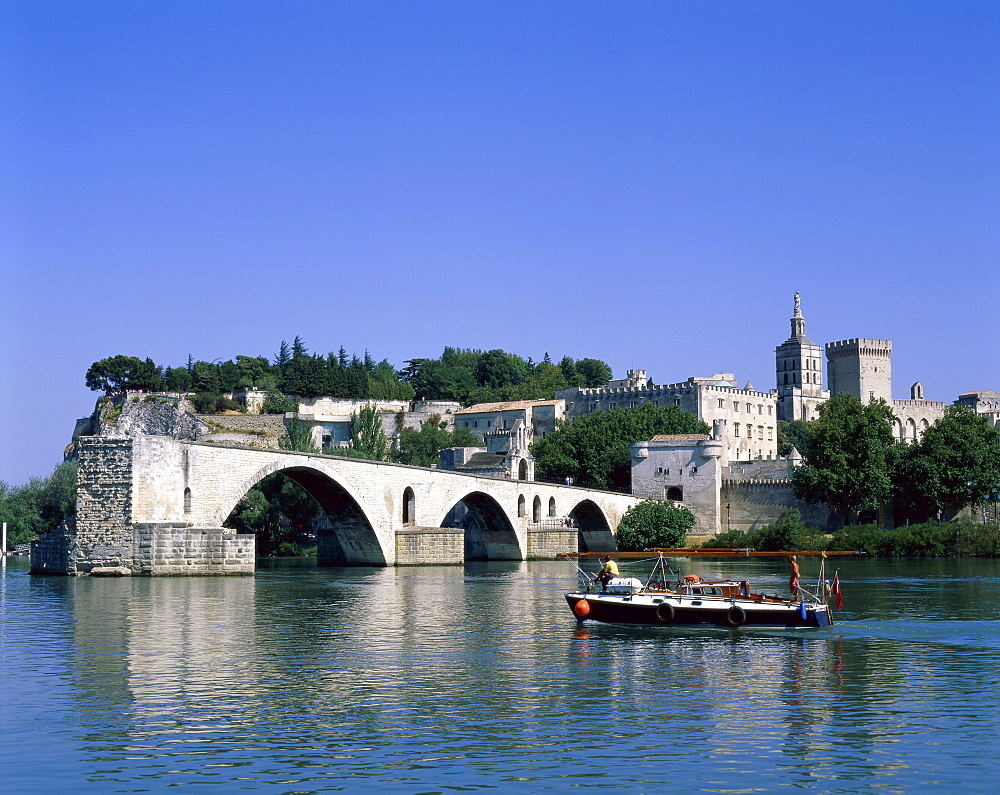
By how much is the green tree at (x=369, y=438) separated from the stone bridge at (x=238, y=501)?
11.5 metres

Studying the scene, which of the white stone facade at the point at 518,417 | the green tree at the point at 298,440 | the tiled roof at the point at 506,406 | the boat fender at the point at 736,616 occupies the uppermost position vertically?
the tiled roof at the point at 506,406

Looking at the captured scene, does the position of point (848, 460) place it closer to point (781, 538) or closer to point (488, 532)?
point (781, 538)

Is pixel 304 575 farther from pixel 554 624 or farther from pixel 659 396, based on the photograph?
pixel 659 396

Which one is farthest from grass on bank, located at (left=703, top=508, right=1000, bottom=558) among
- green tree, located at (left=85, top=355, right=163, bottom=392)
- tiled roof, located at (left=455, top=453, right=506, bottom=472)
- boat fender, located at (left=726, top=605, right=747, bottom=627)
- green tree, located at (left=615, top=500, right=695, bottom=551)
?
green tree, located at (left=85, top=355, right=163, bottom=392)

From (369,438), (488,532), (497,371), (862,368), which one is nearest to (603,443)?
(369,438)

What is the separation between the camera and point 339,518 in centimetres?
5794

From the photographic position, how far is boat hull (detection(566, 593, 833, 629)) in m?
28.1

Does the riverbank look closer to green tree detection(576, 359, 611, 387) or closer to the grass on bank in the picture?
the grass on bank

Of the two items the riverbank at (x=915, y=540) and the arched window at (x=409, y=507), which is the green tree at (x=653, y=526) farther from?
the arched window at (x=409, y=507)

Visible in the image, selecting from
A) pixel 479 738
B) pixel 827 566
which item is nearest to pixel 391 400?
pixel 827 566

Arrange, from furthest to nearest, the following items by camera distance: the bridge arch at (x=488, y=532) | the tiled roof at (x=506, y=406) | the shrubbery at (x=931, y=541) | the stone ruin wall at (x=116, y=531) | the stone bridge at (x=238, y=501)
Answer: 1. the tiled roof at (x=506, y=406)
2. the bridge arch at (x=488, y=532)
3. the shrubbery at (x=931, y=541)
4. the stone bridge at (x=238, y=501)
5. the stone ruin wall at (x=116, y=531)

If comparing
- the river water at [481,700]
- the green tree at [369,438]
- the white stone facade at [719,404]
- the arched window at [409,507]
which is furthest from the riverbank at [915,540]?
the white stone facade at [719,404]

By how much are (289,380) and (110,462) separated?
230 feet

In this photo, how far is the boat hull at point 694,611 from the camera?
1105 inches
